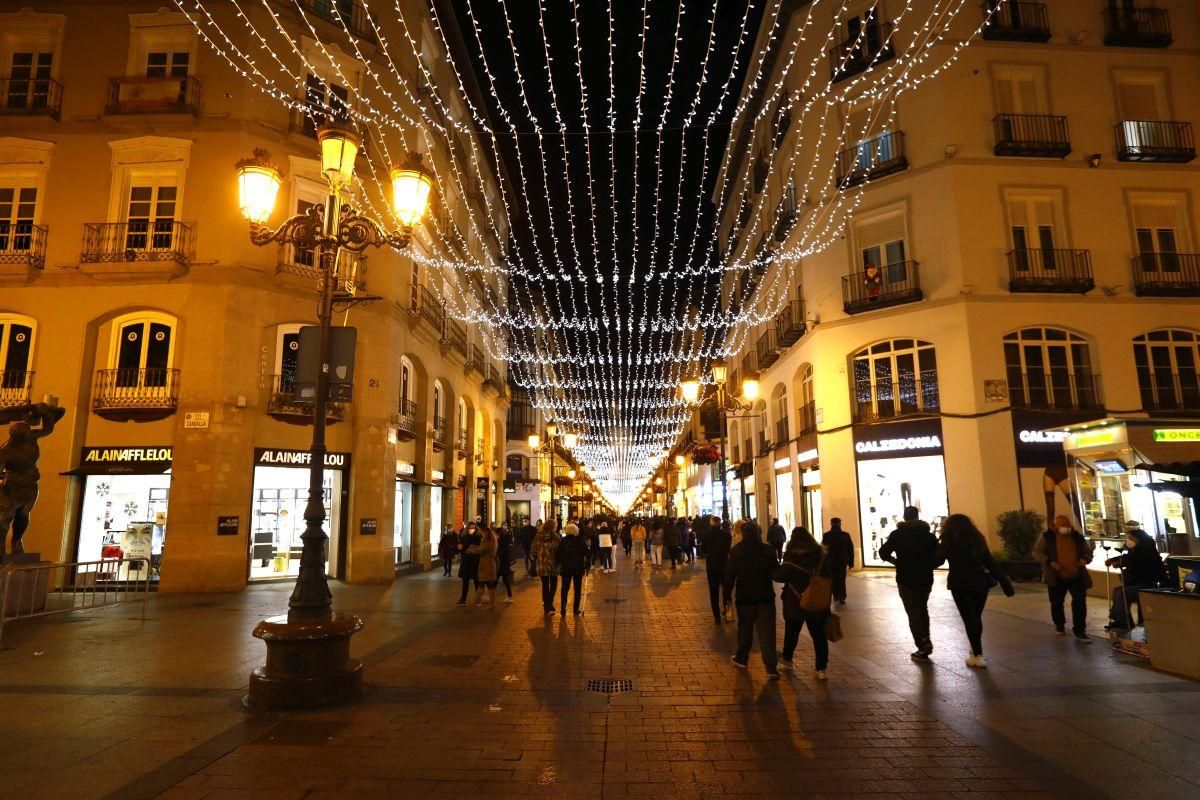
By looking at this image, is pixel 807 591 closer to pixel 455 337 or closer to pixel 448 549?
pixel 448 549

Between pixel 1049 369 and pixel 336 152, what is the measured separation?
19.7m

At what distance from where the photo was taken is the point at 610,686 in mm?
7254

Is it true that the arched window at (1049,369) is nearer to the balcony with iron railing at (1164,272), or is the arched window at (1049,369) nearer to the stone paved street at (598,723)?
the balcony with iron railing at (1164,272)

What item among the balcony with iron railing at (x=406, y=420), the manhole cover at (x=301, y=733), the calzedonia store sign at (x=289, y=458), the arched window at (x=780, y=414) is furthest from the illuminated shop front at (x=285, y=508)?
the arched window at (x=780, y=414)

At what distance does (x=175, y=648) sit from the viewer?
362 inches

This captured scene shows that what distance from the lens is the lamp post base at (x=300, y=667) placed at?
6285 millimetres

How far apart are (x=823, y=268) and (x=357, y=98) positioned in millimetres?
15009

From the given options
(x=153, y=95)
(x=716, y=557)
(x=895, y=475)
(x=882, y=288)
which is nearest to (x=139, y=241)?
(x=153, y=95)

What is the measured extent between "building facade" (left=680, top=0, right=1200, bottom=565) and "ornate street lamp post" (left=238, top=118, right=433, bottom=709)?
1340 cm

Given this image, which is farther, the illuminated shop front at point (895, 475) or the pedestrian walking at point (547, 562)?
the illuminated shop front at point (895, 475)

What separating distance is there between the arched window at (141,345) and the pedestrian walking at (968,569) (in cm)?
1724

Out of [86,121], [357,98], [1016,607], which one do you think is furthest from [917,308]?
[86,121]

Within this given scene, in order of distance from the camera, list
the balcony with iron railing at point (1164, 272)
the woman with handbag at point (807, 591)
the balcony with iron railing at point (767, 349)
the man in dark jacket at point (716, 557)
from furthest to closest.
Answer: the balcony with iron railing at point (767, 349) → the balcony with iron railing at point (1164, 272) → the man in dark jacket at point (716, 557) → the woman with handbag at point (807, 591)

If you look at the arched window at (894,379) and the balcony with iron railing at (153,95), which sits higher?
the balcony with iron railing at (153,95)
